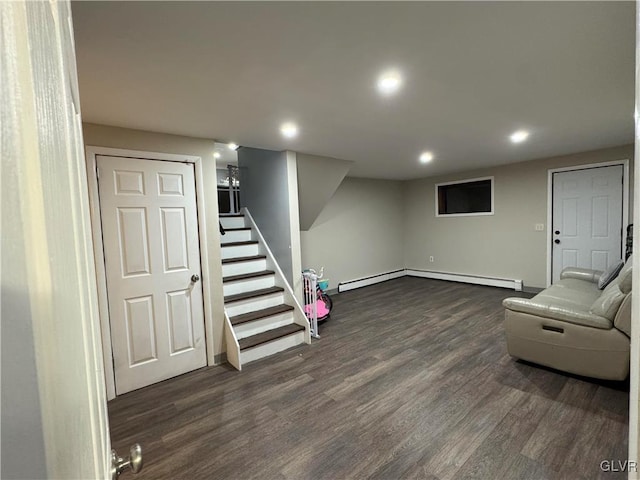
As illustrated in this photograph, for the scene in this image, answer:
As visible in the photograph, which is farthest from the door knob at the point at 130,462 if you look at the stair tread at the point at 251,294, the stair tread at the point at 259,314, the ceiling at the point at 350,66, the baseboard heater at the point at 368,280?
the baseboard heater at the point at 368,280

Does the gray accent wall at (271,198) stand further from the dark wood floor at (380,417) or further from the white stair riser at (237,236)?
the dark wood floor at (380,417)

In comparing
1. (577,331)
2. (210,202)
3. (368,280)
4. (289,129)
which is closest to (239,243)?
(210,202)

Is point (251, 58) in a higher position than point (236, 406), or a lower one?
higher

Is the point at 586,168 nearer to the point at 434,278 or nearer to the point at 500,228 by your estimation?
the point at 500,228

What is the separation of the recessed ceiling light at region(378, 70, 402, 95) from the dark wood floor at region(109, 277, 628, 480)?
7.23 feet

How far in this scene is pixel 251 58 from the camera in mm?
1548

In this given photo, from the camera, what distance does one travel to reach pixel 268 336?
3092mm

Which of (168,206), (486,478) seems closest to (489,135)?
(486,478)

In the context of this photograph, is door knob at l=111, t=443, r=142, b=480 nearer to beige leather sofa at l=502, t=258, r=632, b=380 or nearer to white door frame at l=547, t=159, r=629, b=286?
beige leather sofa at l=502, t=258, r=632, b=380

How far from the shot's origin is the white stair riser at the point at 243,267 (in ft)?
11.3

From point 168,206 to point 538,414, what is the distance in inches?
128

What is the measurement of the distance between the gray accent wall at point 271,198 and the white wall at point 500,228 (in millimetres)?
3751

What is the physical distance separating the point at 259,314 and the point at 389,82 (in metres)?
2.49

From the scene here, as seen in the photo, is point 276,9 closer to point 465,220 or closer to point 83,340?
point 83,340
